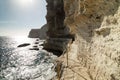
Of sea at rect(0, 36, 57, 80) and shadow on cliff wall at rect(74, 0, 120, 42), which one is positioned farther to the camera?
sea at rect(0, 36, 57, 80)

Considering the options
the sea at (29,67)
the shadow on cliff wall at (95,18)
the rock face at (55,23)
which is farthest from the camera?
the rock face at (55,23)

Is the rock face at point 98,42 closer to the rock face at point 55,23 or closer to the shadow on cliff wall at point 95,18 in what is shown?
the shadow on cliff wall at point 95,18

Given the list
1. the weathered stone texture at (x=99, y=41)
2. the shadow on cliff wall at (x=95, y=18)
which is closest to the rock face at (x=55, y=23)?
the shadow on cliff wall at (x=95, y=18)

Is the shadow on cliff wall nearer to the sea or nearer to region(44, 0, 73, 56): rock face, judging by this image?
the sea

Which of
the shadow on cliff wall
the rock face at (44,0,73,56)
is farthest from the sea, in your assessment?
the rock face at (44,0,73,56)

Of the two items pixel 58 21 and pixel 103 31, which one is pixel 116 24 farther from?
pixel 58 21

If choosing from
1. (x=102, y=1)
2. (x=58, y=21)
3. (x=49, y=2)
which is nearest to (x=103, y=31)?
(x=102, y=1)

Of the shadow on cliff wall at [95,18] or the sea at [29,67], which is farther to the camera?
the sea at [29,67]

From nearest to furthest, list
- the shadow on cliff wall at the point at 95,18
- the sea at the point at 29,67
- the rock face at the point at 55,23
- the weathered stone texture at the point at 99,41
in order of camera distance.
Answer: the weathered stone texture at the point at 99,41 < the shadow on cliff wall at the point at 95,18 < the sea at the point at 29,67 < the rock face at the point at 55,23

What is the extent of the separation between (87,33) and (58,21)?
136ft

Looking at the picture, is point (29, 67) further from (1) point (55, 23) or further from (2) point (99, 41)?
(1) point (55, 23)

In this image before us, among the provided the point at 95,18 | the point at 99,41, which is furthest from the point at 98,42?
the point at 95,18

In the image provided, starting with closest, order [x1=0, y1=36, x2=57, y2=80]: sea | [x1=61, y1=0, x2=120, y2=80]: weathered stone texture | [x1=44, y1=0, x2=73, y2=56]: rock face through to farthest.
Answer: [x1=61, y1=0, x2=120, y2=80]: weathered stone texture, [x1=0, y1=36, x2=57, y2=80]: sea, [x1=44, y1=0, x2=73, y2=56]: rock face

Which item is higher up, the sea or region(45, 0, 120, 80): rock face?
region(45, 0, 120, 80): rock face
